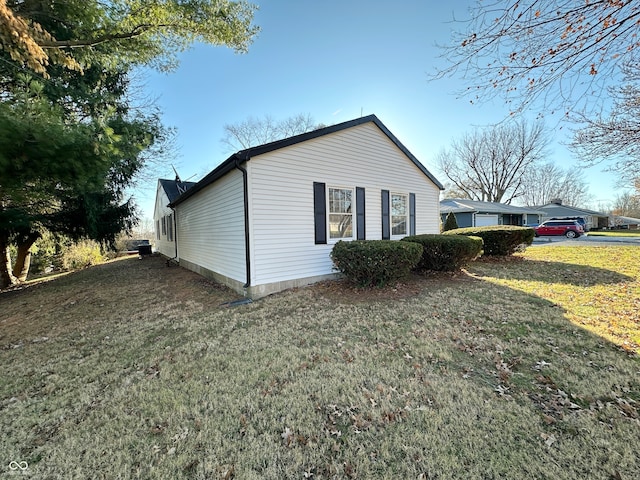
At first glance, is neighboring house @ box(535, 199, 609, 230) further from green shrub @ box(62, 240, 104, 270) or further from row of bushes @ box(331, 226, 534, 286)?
green shrub @ box(62, 240, 104, 270)

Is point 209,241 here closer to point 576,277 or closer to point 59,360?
point 59,360

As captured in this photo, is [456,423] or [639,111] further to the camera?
[639,111]

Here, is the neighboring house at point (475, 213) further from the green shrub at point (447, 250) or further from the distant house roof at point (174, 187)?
the distant house roof at point (174, 187)

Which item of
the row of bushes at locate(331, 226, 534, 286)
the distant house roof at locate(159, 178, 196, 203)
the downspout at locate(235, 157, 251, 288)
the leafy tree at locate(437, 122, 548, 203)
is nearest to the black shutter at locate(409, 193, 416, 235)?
the row of bushes at locate(331, 226, 534, 286)

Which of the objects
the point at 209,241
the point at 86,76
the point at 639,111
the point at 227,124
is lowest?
the point at 209,241

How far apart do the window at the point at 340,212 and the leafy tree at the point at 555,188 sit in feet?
148

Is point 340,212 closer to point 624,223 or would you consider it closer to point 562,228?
point 562,228

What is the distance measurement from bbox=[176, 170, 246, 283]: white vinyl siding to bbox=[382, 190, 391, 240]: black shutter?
4657 mm

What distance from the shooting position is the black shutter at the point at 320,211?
7143 millimetres

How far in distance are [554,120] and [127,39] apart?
9.10 meters

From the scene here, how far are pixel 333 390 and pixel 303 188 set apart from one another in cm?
507

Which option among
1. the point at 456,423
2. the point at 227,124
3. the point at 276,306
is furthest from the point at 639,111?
the point at 227,124

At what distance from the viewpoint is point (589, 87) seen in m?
3.60

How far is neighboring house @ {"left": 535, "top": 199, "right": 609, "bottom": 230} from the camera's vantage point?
36562 millimetres
